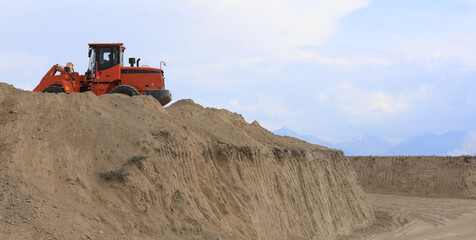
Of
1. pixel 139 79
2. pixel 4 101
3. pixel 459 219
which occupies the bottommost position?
pixel 459 219

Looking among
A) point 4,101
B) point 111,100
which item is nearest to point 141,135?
point 111,100

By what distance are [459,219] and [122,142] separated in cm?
2091

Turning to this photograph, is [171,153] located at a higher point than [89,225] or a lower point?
higher

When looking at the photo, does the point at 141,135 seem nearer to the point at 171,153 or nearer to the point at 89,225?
the point at 171,153

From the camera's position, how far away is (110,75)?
2281 centimetres

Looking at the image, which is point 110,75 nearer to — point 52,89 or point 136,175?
point 52,89

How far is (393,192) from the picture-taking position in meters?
44.8

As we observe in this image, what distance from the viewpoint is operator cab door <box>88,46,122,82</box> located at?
22797mm

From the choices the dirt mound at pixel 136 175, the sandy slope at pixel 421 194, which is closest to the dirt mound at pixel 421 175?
the sandy slope at pixel 421 194

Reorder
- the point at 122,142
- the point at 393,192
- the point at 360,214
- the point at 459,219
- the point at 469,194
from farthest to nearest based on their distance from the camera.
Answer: the point at 393,192 < the point at 469,194 < the point at 459,219 < the point at 360,214 < the point at 122,142

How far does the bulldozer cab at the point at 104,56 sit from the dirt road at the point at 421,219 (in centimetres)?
1265

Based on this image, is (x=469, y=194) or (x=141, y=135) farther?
(x=469, y=194)

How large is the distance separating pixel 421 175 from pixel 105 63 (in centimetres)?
3155

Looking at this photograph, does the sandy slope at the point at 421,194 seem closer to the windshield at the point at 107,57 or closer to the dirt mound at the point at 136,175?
the dirt mound at the point at 136,175
